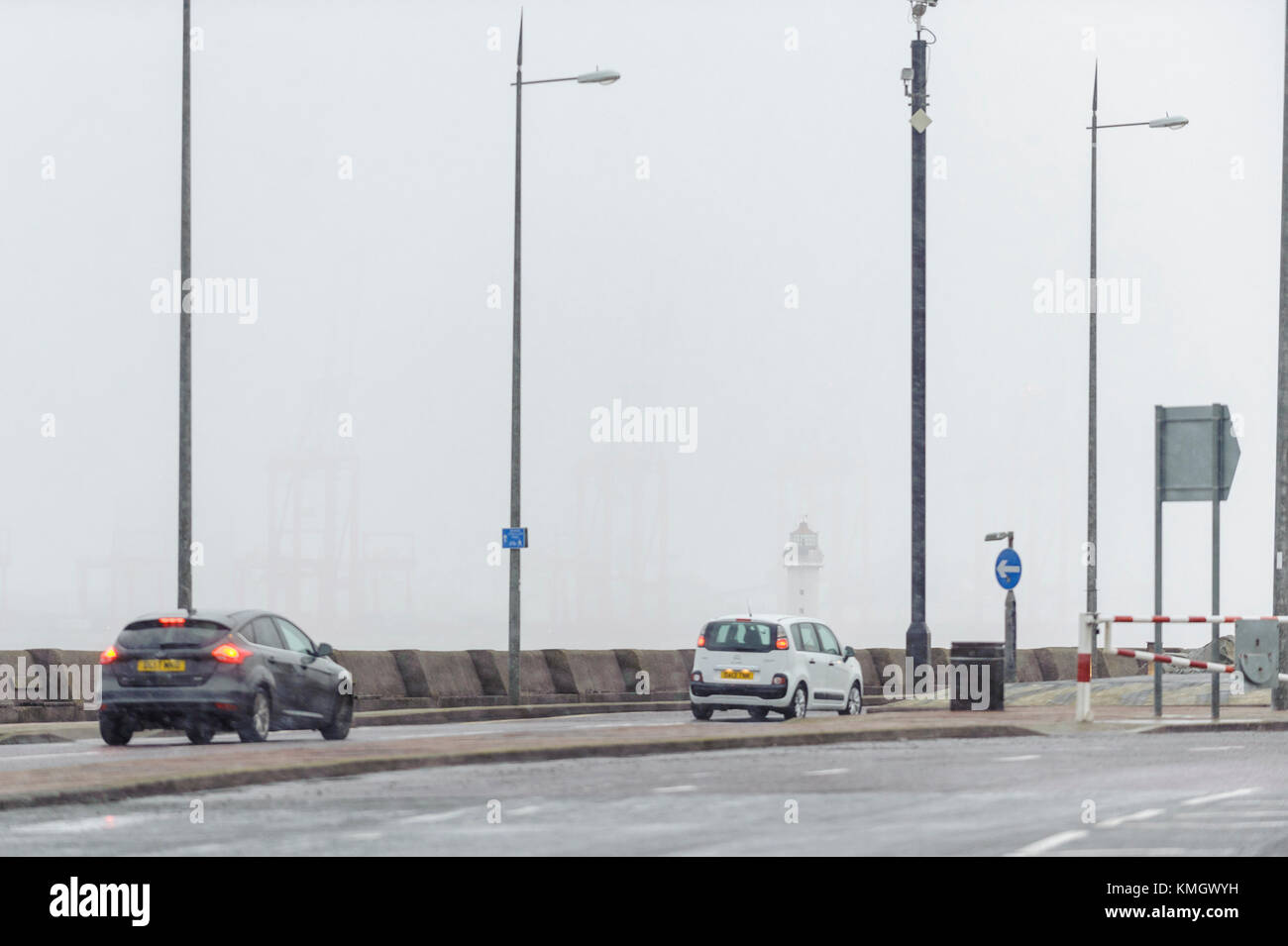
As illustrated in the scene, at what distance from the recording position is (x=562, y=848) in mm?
11766

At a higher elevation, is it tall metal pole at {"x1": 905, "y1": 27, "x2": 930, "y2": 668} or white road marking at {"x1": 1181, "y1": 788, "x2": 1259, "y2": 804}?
tall metal pole at {"x1": 905, "y1": 27, "x2": 930, "y2": 668}

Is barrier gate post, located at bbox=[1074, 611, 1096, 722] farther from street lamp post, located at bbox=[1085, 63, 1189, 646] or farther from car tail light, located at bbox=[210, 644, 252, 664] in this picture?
street lamp post, located at bbox=[1085, 63, 1189, 646]

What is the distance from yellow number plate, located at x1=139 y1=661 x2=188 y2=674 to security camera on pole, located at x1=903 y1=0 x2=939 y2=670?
46.7 ft

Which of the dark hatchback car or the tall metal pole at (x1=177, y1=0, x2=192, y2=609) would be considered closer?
the dark hatchback car

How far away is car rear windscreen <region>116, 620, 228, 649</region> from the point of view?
2297cm

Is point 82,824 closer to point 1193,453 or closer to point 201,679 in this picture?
point 201,679

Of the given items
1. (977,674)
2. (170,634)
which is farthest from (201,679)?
(977,674)

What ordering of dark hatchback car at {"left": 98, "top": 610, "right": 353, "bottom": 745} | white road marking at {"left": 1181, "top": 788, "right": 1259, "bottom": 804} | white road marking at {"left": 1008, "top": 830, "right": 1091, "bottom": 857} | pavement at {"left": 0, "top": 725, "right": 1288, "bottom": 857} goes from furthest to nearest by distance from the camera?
dark hatchback car at {"left": 98, "top": 610, "right": 353, "bottom": 745} → white road marking at {"left": 1181, "top": 788, "right": 1259, "bottom": 804} → pavement at {"left": 0, "top": 725, "right": 1288, "bottom": 857} → white road marking at {"left": 1008, "top": 830, "right": 1091, "bottom": 857}

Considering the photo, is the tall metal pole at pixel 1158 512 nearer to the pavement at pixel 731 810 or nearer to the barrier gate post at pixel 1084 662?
the barrier gate post at pixel 1084 662

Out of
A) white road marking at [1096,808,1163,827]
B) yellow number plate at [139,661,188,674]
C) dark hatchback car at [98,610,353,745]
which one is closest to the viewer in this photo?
white road marking at [1096,808,1163,827]

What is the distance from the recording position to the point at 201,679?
22766 millimetres

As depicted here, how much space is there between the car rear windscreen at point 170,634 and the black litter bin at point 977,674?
1020cm

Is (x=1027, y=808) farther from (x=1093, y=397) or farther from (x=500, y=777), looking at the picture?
(x=1093, y=397)

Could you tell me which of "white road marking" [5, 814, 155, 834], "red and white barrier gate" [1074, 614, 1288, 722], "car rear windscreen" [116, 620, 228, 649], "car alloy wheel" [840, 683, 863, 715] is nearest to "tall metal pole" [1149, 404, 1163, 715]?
"red and white barrier gate" [1074, 614, 1288, 722]
